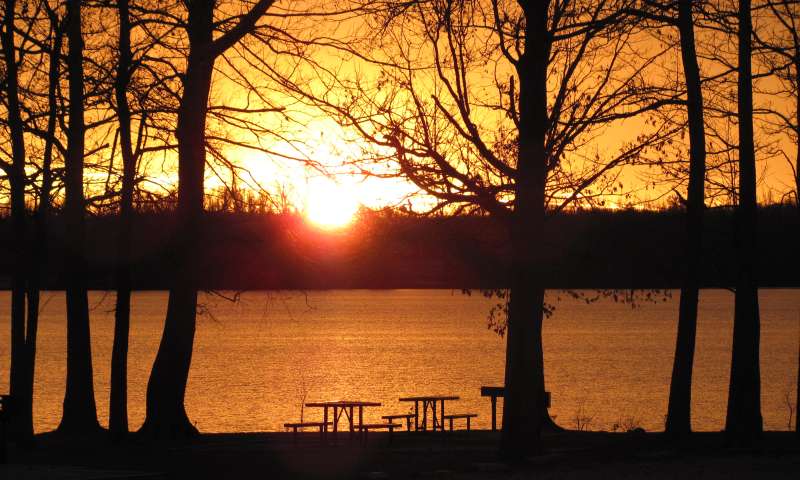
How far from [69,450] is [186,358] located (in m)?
3.06

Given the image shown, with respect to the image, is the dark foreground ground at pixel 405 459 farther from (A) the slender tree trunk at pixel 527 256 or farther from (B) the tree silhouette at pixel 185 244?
(B) the tree silhouette at pixel 185 244

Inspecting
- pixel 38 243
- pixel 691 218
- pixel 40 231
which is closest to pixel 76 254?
pixel 38 243

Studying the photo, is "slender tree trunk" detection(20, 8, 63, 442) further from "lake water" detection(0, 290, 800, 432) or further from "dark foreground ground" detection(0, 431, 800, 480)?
"lake water" detection(0, 290, 800, 432)

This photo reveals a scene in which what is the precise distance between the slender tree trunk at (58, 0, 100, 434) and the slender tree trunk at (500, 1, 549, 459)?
667 cm

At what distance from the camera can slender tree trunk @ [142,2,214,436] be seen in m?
19.1

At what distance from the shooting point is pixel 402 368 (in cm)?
6844

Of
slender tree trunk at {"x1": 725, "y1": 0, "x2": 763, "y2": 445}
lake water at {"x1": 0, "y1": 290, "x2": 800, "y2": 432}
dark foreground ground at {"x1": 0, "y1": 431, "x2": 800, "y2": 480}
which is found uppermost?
slender tree trunk at {"x1": 725, "y1": 0, "x2": 763, "y2": 445}

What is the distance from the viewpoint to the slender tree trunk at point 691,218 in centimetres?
1836

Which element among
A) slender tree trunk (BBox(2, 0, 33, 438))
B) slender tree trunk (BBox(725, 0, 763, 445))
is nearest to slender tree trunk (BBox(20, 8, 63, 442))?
slender tree trunk (BBox(2, 0, 33, 438))

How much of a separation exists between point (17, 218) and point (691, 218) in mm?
10650

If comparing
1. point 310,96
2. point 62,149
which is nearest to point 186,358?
point 62,149

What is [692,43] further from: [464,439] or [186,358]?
[186,358]

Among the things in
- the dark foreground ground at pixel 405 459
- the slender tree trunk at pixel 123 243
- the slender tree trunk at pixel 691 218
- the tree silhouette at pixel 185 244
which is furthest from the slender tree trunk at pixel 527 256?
the slender tree trunk at pixel 123 243

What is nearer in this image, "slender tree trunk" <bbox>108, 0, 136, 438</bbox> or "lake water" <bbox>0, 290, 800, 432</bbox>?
"slender tree trunk" <bbox>108, 0, 136, 438</bbox>
